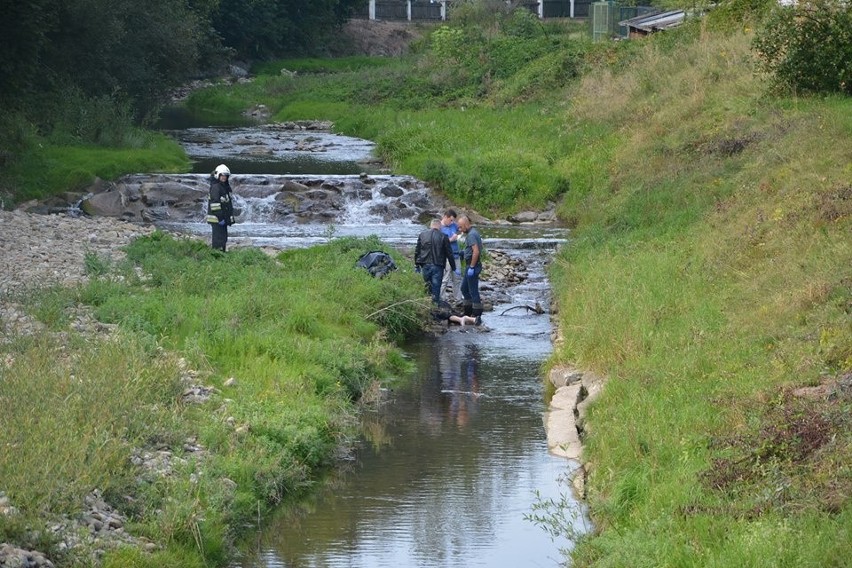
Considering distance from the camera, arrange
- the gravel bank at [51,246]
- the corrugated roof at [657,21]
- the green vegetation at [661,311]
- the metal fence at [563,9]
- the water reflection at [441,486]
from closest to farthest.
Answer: the green vegetation at [661,311] < the water reflection at [441,486] < the gravel bank at [51,246] < the corrugated roof at [657,21] < the metal fence at [563,9]

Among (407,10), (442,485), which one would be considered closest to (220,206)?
(442,485)

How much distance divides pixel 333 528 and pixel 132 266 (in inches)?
433

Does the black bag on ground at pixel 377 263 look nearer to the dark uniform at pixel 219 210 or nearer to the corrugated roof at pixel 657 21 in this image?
the dark uniform at pixel 219 210

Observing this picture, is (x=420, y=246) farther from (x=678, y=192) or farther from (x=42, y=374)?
(x=42, y=374)

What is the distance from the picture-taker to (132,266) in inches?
Answer: 898

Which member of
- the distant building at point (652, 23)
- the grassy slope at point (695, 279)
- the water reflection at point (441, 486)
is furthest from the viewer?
the distant building at point (652, 23)

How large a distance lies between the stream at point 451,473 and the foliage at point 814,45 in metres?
8.88

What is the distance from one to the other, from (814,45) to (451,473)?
62.4 feet

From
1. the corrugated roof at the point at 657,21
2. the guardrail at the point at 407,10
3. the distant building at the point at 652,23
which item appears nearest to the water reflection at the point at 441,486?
the corrugated roof at the point at 657,21

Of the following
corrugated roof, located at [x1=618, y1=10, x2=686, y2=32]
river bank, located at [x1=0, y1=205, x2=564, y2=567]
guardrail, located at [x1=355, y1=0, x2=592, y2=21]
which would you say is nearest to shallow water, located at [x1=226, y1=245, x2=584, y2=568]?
river bank, located at [x1=0, y1=205, x2=564, y2=567]

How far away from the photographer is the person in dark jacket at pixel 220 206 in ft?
81.1

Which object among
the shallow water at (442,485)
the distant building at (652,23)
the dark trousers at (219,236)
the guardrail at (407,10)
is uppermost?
the guardrail at (407,10)

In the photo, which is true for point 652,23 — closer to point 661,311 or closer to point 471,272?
point 471,272

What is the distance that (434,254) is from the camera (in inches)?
892
